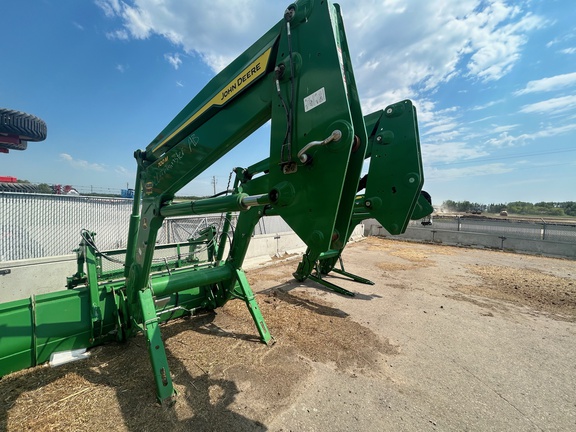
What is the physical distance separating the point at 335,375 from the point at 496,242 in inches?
554

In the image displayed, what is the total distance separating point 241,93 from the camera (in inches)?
83.8

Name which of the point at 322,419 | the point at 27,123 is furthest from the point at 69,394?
the point at 27,123

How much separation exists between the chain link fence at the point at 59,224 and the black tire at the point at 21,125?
12.4m

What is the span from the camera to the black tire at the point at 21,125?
559 inches

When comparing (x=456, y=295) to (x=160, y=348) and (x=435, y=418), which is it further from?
(x=160, y=348)

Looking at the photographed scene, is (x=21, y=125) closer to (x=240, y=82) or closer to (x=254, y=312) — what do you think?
(x=254, y=312)

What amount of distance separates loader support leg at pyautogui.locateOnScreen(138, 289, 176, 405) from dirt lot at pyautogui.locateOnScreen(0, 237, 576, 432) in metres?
0.13

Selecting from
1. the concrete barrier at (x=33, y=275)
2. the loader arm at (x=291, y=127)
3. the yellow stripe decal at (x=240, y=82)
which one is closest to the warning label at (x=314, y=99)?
the loader arm at (x=291, y=127)

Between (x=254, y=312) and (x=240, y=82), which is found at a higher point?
(x=240, y=82)

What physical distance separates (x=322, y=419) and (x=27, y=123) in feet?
69.9

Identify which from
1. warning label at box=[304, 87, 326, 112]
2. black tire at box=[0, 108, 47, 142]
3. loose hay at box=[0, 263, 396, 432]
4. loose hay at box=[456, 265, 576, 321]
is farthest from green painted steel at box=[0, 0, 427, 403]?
black tire at box=[0, 108, 47, 142]

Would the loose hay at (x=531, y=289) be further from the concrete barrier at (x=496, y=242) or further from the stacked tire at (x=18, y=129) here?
the stacked tire at (x=18, y=129)

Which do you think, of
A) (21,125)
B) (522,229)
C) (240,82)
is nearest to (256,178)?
(240,82)

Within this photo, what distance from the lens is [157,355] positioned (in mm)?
2602
